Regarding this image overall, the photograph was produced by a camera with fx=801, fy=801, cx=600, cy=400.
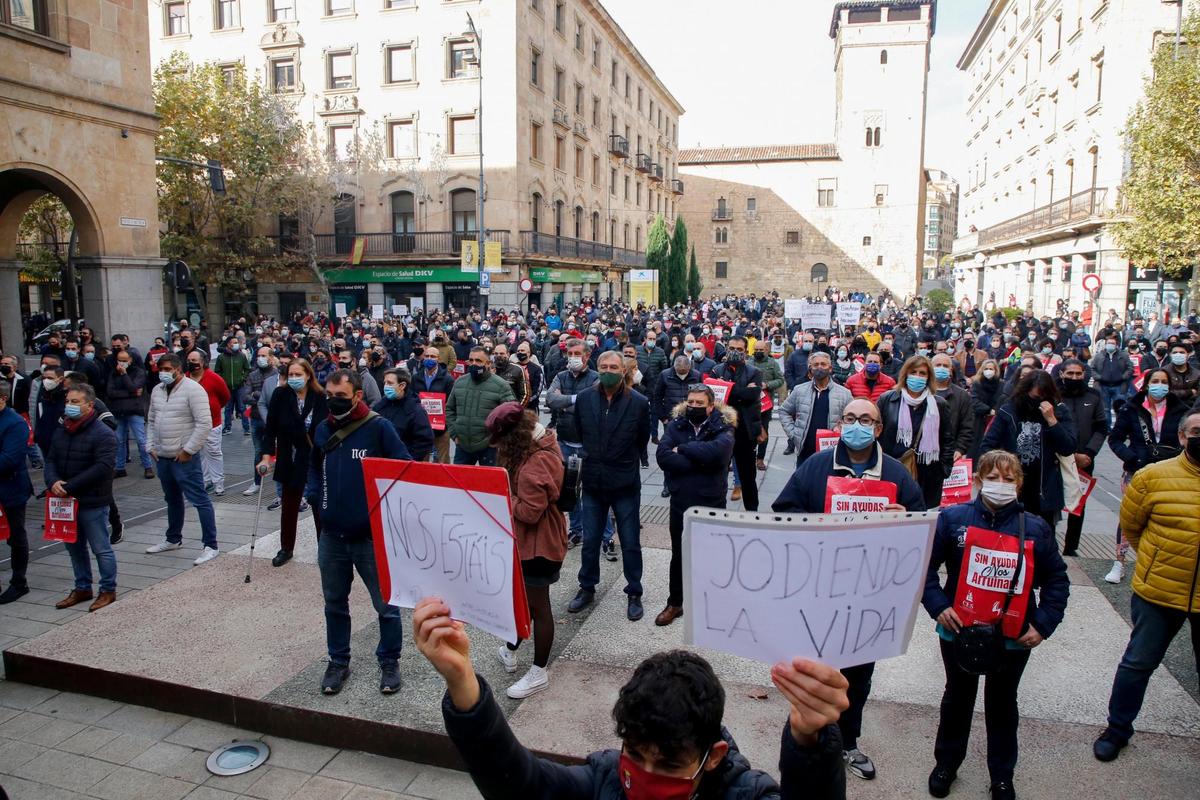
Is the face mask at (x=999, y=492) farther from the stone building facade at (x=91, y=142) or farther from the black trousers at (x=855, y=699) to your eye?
the stone building facade at (x=91, y=142)

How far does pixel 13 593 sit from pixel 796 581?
22.1 feet

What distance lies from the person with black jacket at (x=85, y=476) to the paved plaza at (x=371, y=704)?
0.86 feet

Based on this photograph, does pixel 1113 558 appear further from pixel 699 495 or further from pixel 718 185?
pixel 718 185

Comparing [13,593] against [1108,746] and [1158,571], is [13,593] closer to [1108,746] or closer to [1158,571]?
[1108,746]

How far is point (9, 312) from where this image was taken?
17.4 m

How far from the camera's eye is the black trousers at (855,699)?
153 inches

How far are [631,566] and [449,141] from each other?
31.8m

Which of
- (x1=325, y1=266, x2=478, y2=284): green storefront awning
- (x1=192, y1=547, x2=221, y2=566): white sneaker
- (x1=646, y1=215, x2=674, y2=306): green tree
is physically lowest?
(x1=192, y1=547, x2=221, y2=566): white sneaker

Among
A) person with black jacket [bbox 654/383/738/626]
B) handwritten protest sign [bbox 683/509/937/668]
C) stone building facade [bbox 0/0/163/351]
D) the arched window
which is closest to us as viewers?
handwritten protest sign [bbox 683/509/937/668]

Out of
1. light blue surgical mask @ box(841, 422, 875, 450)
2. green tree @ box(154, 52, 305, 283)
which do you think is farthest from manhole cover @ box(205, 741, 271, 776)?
green tree @ box(154, 52, 305, 283)

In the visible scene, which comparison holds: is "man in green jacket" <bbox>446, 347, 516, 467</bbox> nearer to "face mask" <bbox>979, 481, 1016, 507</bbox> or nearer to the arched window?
"face mask" <bbox>979, 481, 1016, 507</bbox>

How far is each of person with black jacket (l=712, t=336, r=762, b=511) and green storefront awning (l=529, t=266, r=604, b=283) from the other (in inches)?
1068

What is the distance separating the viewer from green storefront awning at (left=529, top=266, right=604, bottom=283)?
119ft

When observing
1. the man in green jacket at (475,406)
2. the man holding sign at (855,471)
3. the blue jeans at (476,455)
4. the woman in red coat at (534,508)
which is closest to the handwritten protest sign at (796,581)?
the man holding sign at (855,471)
